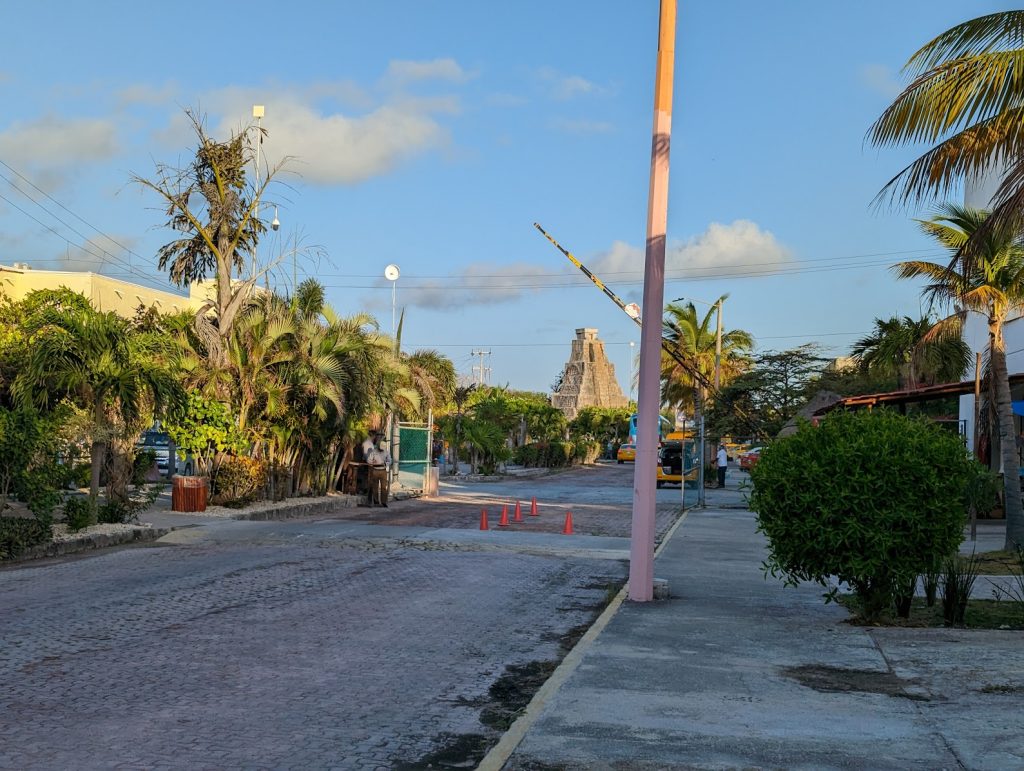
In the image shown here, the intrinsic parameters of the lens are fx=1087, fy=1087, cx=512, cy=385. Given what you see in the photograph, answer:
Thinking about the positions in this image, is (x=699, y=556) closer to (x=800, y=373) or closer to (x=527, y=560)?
(x=527, y=560)

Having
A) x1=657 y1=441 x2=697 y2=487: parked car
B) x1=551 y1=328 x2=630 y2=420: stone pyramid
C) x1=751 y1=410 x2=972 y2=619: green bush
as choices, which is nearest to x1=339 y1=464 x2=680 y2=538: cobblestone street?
x1=657 y1=441 x2=697 y2=487: parked car

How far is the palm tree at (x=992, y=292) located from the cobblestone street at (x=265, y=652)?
6.62 meters

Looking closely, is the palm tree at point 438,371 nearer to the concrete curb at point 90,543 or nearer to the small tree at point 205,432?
the small tree at point 205,432

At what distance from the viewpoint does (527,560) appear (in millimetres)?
15922

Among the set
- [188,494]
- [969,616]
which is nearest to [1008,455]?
[969,616]

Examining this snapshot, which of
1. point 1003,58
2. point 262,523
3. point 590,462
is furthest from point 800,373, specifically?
point 590,462

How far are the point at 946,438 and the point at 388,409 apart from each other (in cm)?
2136

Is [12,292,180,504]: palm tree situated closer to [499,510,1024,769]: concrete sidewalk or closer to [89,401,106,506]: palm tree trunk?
[89,401,106,506]: palm tree trunk

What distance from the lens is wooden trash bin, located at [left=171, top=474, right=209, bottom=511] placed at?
872 inches

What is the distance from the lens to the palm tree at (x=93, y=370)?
16.4 meters

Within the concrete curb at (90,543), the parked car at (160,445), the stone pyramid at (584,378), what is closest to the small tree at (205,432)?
the concrete curb at (90,543)

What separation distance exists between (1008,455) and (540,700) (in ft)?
40.3

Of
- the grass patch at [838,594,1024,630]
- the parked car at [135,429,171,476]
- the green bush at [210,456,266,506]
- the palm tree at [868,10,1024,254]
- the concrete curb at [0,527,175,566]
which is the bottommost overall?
the concrete curb at [0,527,175,566]

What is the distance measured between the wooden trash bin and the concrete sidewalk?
44.7 feet
